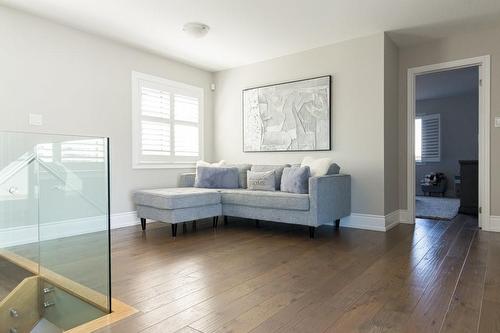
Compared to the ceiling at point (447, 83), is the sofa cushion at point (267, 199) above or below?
below

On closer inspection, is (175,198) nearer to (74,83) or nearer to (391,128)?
(74,83)

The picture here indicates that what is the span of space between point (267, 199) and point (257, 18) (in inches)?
76.4

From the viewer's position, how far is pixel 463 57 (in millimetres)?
3854

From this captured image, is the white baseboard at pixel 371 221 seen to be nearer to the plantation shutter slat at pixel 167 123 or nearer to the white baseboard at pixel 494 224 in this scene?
the white baseboard at pixel 494 224

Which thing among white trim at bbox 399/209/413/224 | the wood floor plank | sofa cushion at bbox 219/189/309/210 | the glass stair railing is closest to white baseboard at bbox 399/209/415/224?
white trim at bbox 399/209/413/224

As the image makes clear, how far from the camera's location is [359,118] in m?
3.96

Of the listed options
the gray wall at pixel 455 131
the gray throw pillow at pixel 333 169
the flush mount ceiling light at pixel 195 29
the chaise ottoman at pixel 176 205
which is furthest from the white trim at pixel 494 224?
the gray wall at pixel 455 131

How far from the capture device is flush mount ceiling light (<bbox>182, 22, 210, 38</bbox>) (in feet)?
11.5

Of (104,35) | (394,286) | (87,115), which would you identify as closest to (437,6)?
(394,286)

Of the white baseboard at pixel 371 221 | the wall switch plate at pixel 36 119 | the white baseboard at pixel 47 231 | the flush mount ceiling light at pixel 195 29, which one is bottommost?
the white baseboard at pixel 371 221

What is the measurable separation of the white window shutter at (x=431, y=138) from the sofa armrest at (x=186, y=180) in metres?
6.44

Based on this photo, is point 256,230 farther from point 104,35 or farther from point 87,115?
point 104,35

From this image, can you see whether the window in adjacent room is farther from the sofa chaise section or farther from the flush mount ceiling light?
the flush mount ceiling light

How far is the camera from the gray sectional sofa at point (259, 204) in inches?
133
